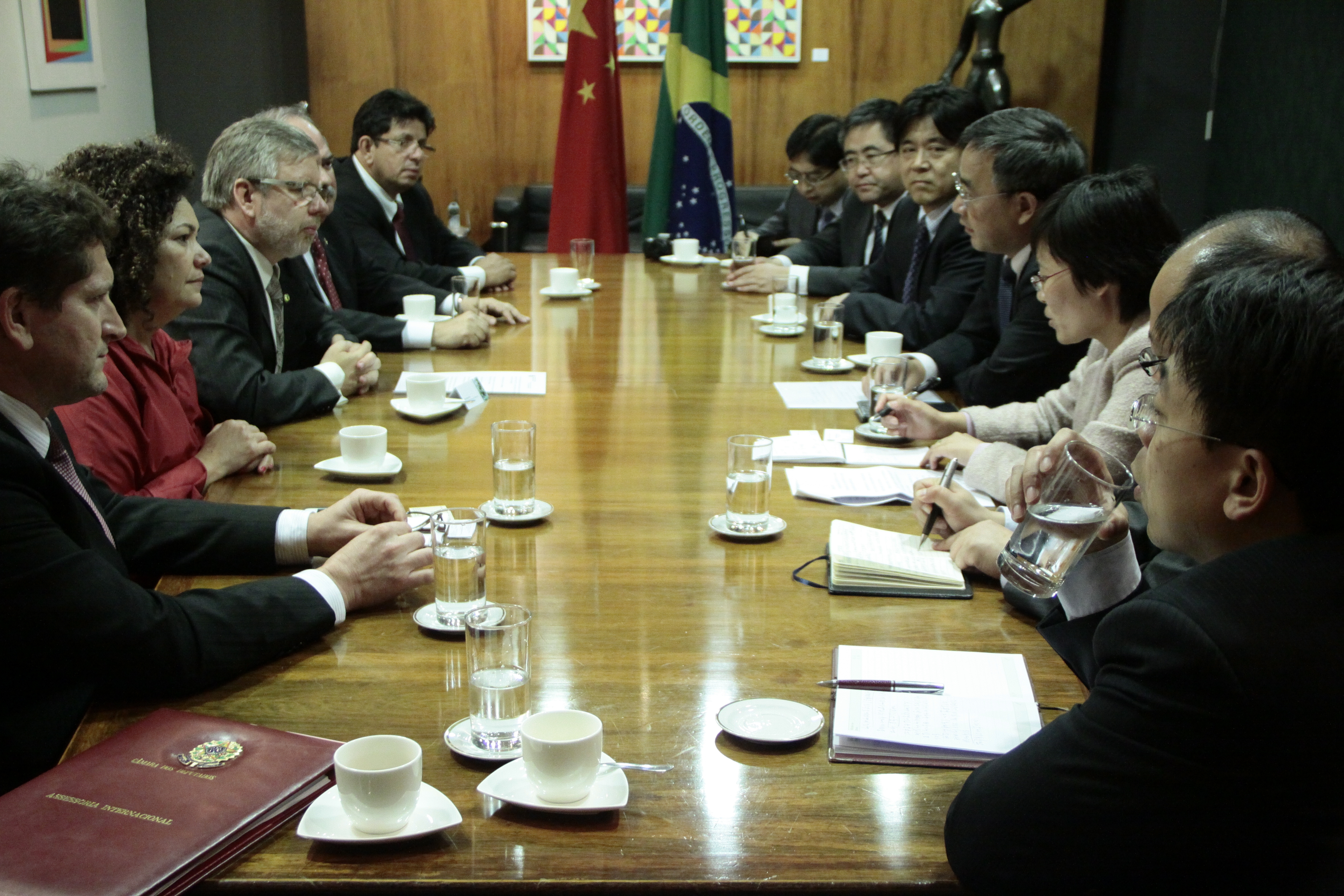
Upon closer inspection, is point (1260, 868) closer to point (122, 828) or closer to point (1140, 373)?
point (122, 828)

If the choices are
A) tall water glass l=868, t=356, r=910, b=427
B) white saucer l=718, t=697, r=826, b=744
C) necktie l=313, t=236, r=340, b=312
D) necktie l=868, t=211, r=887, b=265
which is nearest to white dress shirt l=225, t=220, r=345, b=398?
necktie l=313, t=236, r=340, b=312

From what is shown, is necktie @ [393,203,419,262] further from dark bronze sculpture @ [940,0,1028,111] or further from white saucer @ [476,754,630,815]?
white saucer @ [476,754,630,815]

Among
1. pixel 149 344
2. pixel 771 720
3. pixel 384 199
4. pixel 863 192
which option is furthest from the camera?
pixel 384 199

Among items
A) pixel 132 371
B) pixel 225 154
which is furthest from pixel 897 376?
pixel 225 154

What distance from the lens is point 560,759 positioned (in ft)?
3.61

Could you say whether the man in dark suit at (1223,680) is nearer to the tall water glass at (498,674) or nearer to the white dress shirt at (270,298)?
the tall water glass at (498,674)

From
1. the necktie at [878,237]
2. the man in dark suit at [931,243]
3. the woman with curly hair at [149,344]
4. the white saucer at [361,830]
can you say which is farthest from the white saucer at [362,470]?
the necktie at [878,237]

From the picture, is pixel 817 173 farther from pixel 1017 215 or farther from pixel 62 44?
pixel 62 44

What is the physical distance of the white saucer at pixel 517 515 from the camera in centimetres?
188

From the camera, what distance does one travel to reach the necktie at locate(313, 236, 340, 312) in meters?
3.63

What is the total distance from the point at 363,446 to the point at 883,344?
1433mm

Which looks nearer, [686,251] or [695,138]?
[686,251]

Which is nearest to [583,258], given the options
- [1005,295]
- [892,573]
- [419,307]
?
[419,307]

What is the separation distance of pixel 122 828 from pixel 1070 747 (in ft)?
2.70
